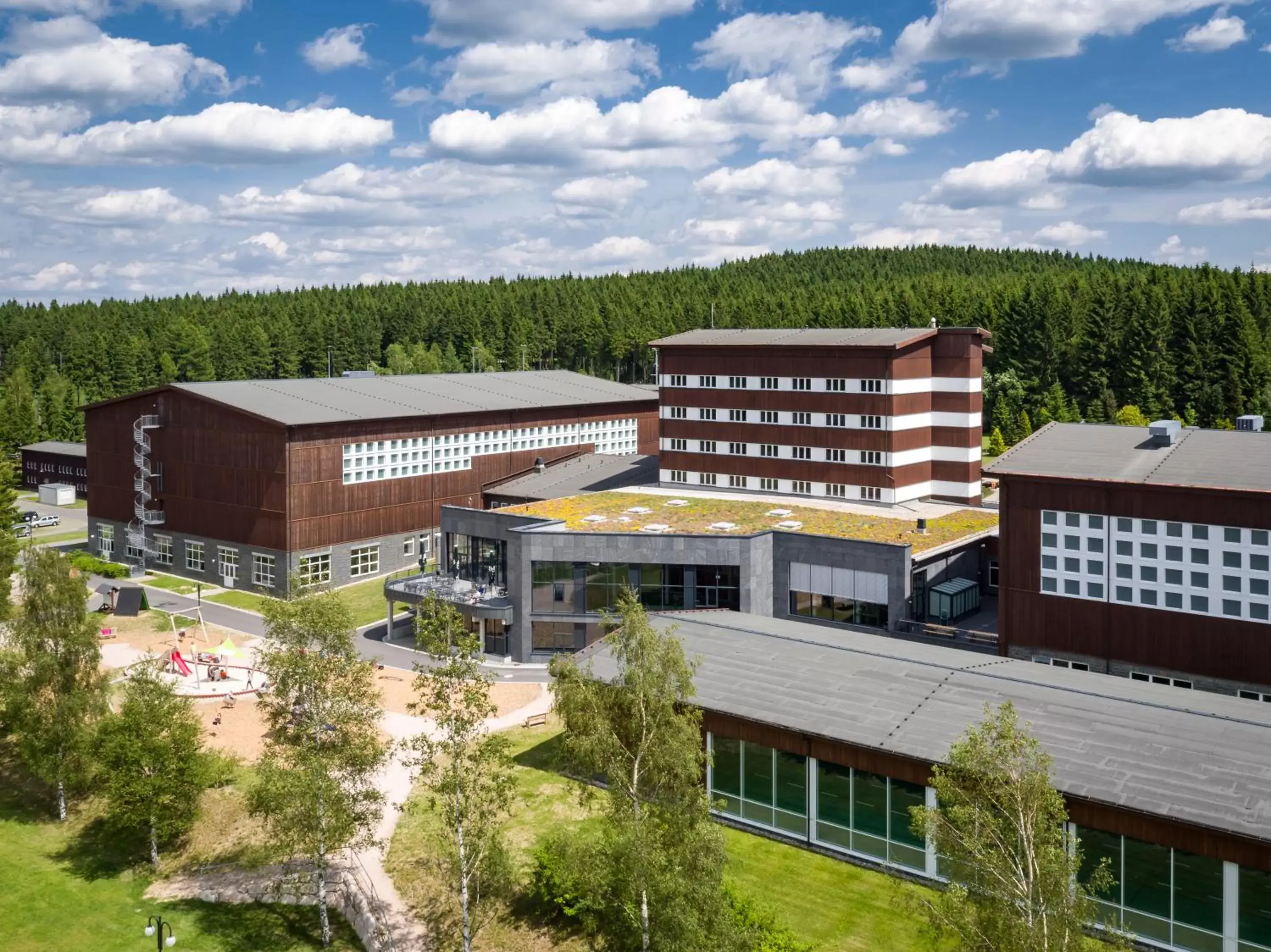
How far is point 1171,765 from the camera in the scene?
95.7 feet

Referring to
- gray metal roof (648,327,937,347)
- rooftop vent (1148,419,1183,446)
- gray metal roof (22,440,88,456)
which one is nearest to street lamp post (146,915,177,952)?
rooftop vent (1148,419,1183,446)

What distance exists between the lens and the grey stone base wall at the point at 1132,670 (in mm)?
38312

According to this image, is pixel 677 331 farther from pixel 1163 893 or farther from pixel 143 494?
pixel 1163 893

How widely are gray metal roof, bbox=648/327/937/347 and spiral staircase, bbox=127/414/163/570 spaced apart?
3517 cm

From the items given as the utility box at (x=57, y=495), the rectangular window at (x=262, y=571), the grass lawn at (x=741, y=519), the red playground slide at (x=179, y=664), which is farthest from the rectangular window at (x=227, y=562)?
the utility box at (x=57, y=495)

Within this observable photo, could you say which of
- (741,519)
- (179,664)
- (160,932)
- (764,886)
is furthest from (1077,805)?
(179,664)

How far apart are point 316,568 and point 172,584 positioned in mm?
10940

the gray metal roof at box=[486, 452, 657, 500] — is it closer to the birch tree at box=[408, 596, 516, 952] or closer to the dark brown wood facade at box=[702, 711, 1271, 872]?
the dark brown wood facade at box=[702, 711, 1271, 872]

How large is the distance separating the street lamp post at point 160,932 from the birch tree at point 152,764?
12.4ft

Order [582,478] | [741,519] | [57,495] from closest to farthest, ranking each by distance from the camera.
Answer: [741,519], [582,478], [57,495]

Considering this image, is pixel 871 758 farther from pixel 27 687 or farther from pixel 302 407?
pixel 302 407

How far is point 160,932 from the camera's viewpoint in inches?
1219

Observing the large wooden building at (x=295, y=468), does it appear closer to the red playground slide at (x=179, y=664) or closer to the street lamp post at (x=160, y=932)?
the red playground slide at (x=179, y=664)

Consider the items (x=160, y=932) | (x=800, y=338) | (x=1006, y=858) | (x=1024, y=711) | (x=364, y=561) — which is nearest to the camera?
(x=1006, y=858)
